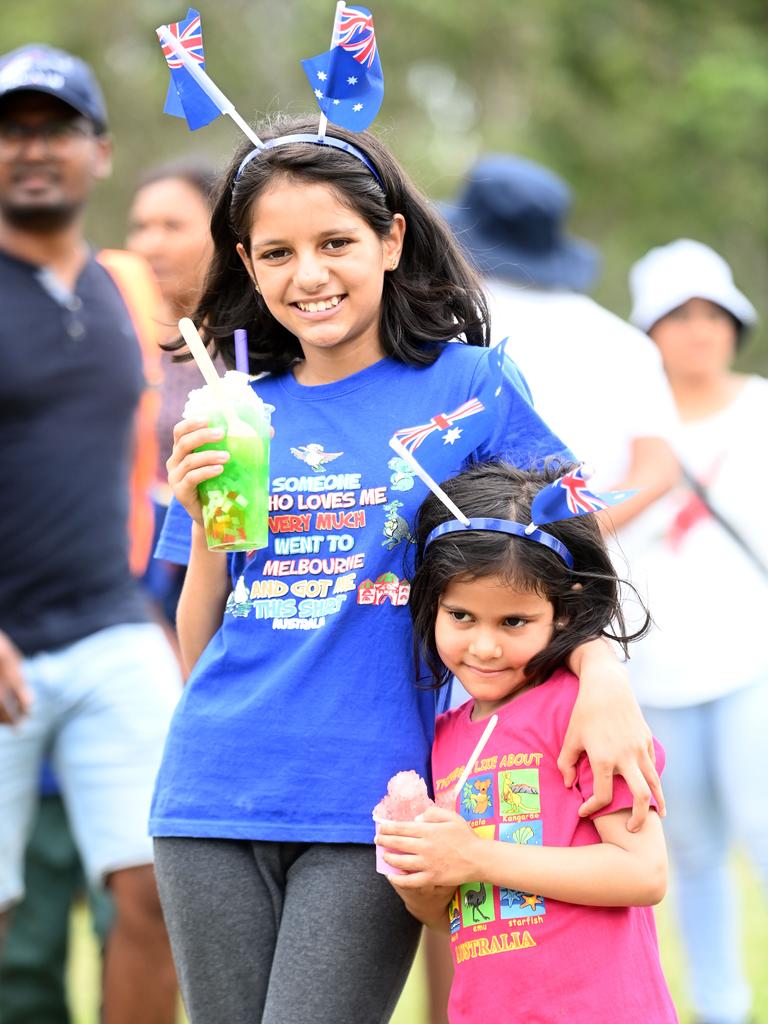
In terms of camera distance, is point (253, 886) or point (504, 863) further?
point (253, 886)

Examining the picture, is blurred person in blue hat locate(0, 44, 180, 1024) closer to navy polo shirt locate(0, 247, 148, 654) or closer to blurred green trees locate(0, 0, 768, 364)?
navy polo shirt locate(0, 247, 148, 654)

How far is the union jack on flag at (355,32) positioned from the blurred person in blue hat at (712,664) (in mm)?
1952

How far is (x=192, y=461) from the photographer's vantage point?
8.09 ft

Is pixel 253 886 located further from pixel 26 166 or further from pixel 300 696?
pixel 26 166

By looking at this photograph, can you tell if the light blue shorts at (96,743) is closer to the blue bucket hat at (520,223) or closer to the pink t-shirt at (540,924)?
the blue bucket hat at (520,223)

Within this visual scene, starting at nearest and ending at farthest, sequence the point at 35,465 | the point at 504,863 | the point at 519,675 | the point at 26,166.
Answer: the point at 504,863
the point at 519,675
the point at 35,465
the point at 26,166

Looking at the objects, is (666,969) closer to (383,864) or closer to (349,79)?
(383,864)

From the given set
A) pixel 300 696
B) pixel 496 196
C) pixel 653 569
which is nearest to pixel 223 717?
pixel 300 696

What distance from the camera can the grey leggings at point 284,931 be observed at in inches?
98.2

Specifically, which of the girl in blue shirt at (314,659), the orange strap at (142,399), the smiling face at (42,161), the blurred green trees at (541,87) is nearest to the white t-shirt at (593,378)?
the orange strap at (142,399)

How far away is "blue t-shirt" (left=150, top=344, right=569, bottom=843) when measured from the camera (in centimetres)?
254

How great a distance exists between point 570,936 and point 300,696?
0.56m

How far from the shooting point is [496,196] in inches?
177

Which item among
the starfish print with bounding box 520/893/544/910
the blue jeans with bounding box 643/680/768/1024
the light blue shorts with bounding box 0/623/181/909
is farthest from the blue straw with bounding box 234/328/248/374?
the blue jeans with bounding box 643/680/768/1024
